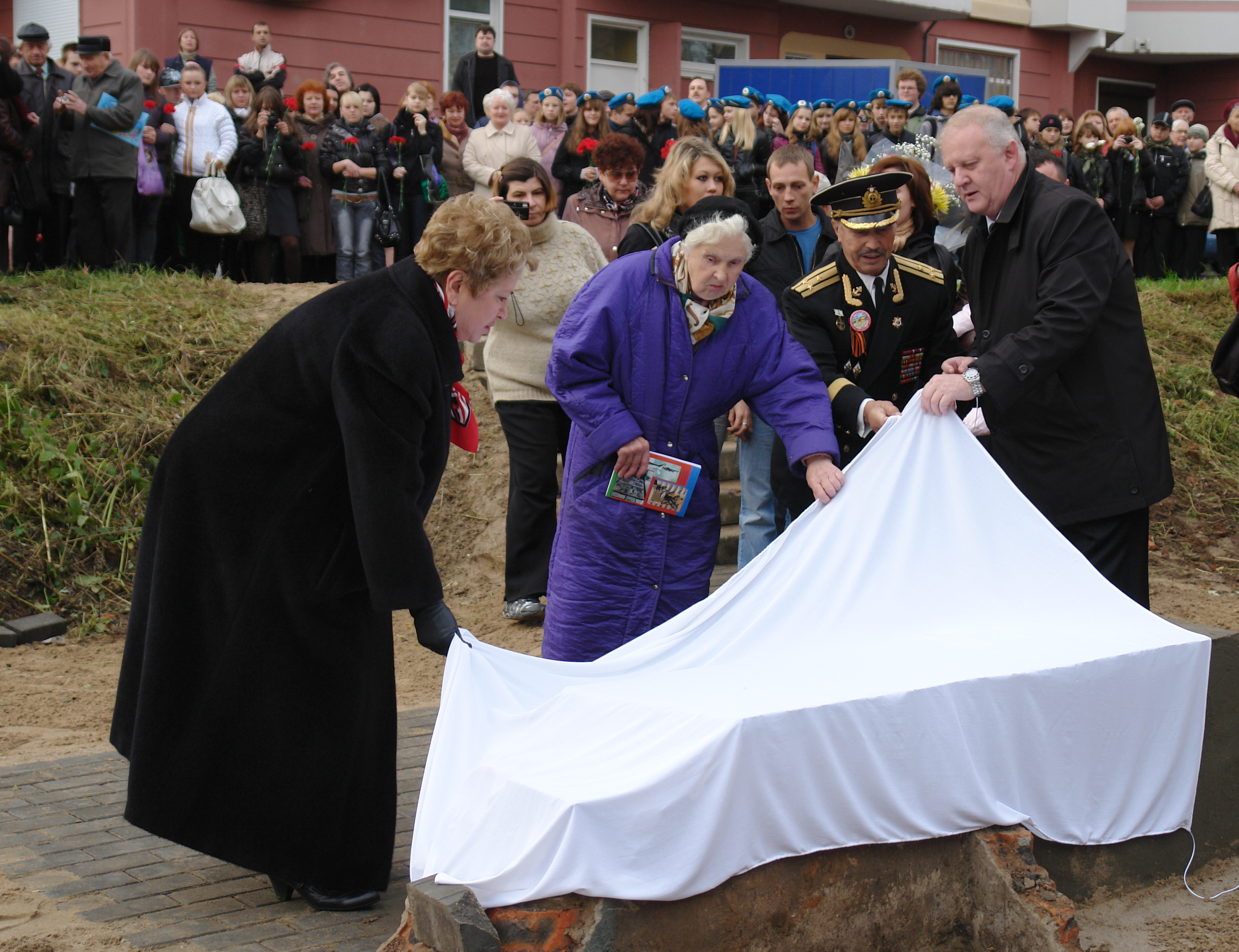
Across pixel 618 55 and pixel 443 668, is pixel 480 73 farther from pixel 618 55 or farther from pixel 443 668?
pixel 443 668

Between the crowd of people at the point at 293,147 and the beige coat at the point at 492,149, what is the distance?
0.02 metres

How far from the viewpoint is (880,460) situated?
12.8ft

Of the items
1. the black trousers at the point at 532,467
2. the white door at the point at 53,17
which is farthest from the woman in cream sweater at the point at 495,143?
the white door at the point at 53,17

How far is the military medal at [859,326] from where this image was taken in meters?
4.56

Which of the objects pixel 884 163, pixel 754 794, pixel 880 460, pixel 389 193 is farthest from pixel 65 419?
pixel 754 794

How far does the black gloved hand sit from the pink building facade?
11.5m

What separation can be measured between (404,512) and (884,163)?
3000 mm

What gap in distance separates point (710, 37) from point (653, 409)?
1580 centimetres

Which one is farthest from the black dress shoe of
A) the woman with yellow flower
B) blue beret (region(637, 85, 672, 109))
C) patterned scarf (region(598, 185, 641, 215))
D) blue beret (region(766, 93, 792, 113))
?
blue beret (region(766, 93, 792, 113))

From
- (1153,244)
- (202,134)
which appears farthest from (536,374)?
(1153,244)

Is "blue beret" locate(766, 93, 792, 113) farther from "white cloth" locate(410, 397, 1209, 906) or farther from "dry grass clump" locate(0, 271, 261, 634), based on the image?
"white cloth" locate(410, 397, 1209, 906)

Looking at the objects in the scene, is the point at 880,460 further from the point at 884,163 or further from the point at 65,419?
the point at 65,419

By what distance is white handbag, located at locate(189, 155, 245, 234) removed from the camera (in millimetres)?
9711

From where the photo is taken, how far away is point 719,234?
394 cm
